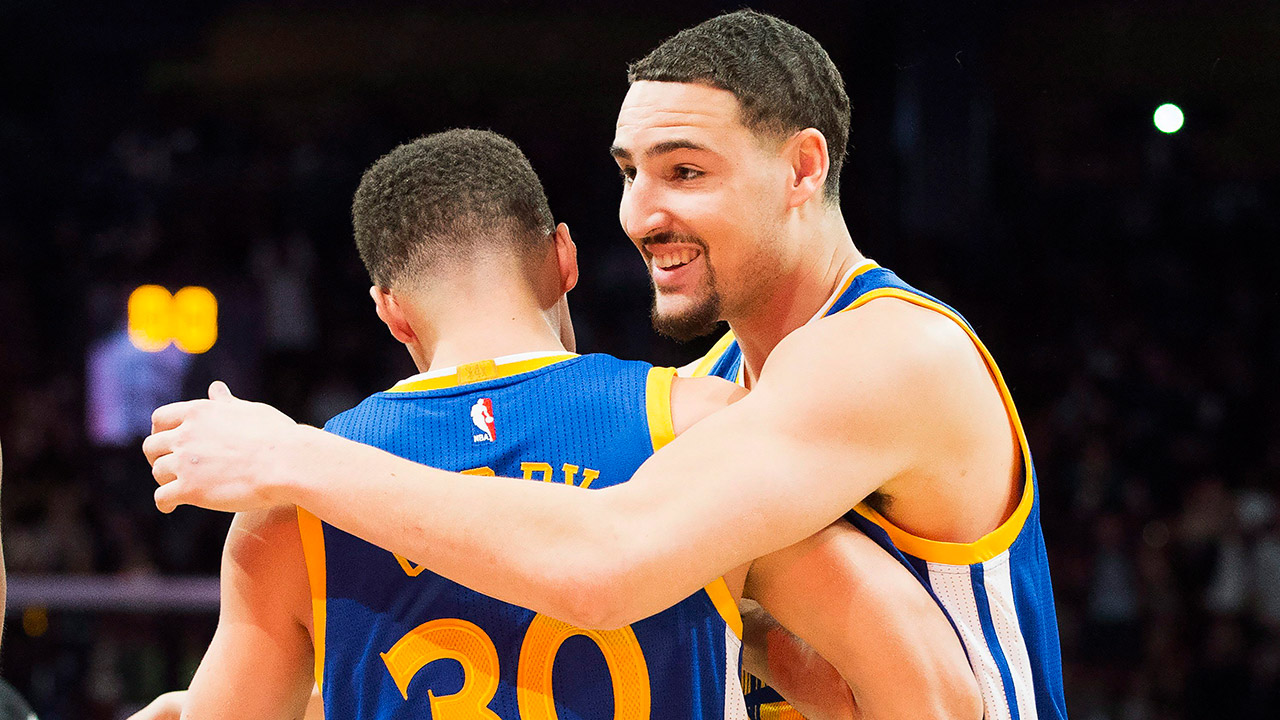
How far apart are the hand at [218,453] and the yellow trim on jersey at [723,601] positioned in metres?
0.60

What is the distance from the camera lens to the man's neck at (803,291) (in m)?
2.20

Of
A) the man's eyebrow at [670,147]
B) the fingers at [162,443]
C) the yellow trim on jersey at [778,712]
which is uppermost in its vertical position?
the man's eyebrow at [670,147]

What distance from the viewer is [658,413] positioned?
5.45 ft

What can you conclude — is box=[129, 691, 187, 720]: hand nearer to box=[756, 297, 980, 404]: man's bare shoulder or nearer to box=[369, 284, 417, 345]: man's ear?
box=[369, 284, 417, 345]: man's ear

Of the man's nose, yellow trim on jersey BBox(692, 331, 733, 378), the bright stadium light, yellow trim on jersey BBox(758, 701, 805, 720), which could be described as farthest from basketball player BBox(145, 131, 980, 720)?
the bright stadium light

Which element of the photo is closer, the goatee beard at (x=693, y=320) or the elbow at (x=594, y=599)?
the elbow at (x=594, y=599)

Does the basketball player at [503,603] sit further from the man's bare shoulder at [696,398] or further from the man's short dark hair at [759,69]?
the man's short dark hair at [759,69]

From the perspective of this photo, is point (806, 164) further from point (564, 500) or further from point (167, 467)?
point (167, 467)

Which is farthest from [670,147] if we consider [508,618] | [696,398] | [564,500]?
[508,618]

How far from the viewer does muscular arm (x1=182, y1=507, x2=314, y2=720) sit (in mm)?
1665

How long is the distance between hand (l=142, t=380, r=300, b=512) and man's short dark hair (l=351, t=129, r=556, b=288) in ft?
1.14

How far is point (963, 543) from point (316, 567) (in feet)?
3.25

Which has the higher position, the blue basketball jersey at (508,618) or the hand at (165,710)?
the blue basketball jersey at (508,618)

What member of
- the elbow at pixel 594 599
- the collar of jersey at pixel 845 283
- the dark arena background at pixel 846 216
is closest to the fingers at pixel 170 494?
the elbow at pixel 594 599
